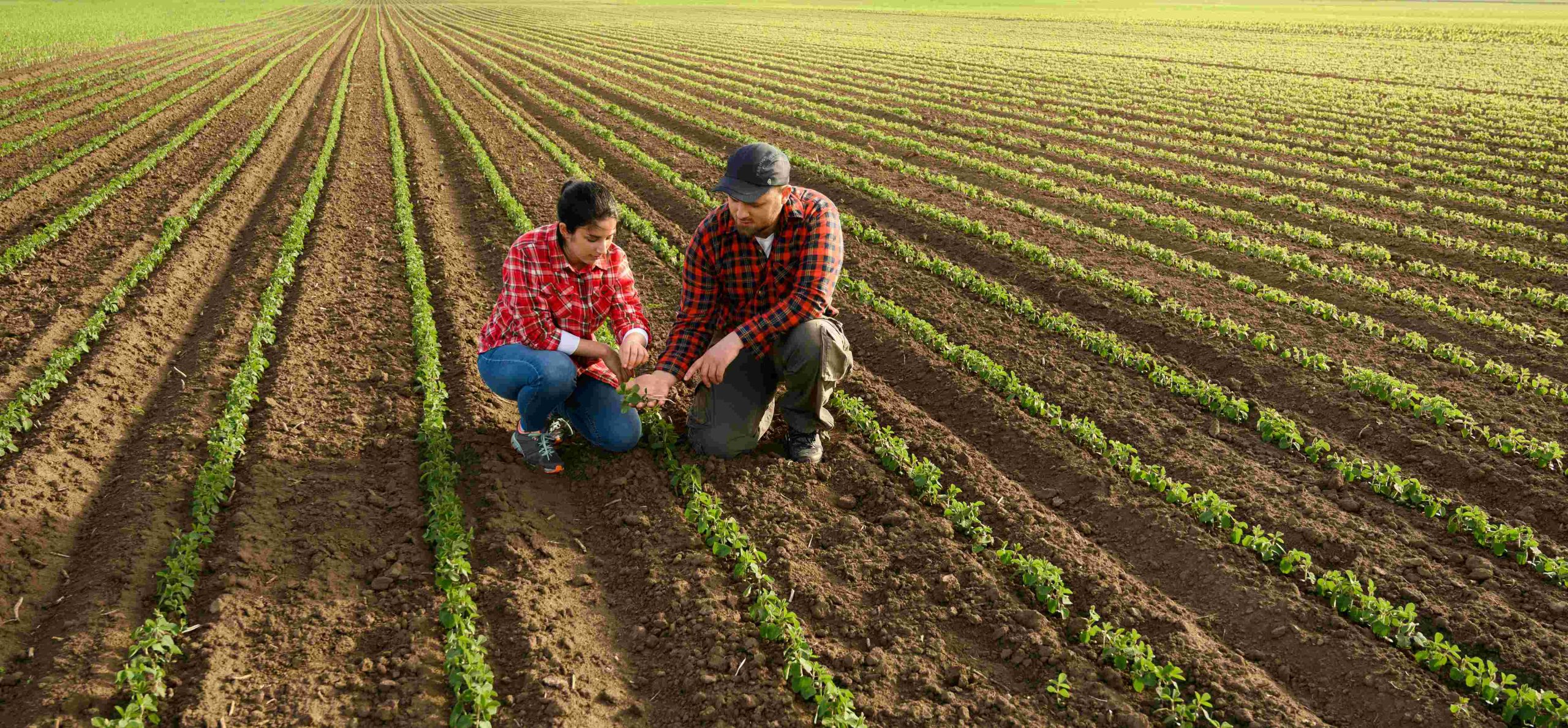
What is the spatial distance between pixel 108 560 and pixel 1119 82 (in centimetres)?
2560

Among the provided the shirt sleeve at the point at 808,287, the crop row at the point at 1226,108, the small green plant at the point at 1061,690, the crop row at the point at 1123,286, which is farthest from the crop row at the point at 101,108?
the crop row at the point at 1226,108

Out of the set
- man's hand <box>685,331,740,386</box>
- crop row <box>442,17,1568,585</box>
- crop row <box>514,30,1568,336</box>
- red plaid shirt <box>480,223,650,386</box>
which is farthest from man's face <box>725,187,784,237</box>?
crop row <box>514,30,1568,336</box>

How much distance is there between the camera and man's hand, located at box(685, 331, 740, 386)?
4543 mm

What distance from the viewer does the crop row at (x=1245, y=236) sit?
782 centimetres

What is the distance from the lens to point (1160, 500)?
5.04 m

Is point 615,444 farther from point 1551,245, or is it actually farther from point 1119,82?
point 1119,82

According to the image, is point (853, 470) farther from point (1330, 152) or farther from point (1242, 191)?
point (1330, 152)

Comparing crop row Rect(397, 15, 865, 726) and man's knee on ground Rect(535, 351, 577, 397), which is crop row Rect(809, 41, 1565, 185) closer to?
crop row Rect(397, 15, 865, 726)

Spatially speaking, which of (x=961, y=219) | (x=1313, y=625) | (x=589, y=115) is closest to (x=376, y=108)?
(x=589, y=115)

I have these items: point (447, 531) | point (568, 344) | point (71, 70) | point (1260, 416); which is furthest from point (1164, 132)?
point (71, 70)

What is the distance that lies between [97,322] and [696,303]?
5224 millimetres

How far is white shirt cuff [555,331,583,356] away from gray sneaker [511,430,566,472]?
579mm

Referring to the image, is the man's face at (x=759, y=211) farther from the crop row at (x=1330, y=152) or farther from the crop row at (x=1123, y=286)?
the crop row at (x=1330, y=152)

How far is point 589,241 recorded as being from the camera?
4.46 meters
